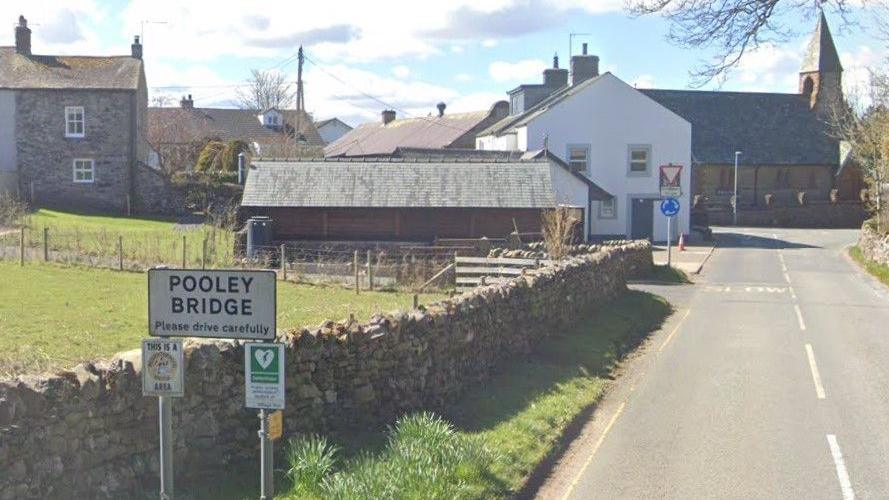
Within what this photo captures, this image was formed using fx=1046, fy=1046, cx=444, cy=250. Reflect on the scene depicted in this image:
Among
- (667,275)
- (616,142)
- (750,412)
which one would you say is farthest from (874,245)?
(750,412)

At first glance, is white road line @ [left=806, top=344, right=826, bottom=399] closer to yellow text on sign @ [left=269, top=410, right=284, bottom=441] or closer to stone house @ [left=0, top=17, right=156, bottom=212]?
yellow text on sign @ [left=269, top=410, right=284, bottom=441]

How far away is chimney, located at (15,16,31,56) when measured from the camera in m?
57.9

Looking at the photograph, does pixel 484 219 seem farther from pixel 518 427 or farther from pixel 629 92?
pixel 518 427

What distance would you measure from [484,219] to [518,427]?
28596 mm

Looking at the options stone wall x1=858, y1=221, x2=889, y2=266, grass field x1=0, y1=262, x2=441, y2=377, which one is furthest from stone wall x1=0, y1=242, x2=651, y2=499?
stone wall x1=858, y1=221, x2=889, y2=266

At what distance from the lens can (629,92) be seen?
5650 cm

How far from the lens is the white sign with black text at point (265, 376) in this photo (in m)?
8.00

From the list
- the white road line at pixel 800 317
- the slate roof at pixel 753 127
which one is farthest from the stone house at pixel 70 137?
the white road line at pixel 800 317

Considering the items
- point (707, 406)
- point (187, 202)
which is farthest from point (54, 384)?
point (187, 202)

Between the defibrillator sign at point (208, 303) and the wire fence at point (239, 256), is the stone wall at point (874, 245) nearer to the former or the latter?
the wire fence at point (239, 256)

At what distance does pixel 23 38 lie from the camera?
5825cm

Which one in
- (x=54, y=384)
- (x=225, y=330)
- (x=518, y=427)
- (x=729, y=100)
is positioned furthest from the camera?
(x=729, y=100)

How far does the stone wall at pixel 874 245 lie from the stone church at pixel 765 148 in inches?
1071

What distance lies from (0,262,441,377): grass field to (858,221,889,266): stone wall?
21.0 metres
